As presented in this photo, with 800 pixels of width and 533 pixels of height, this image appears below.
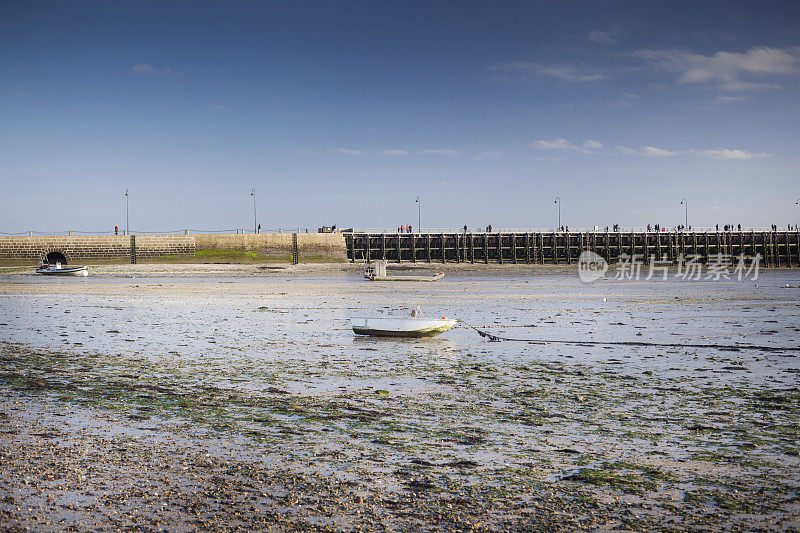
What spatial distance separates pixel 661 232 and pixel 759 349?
101 metres

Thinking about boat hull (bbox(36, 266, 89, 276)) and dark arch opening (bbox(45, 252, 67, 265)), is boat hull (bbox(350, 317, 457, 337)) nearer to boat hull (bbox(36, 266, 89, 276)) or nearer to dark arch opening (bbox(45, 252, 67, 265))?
boat hull (bbox(36, 266, 89, 276))

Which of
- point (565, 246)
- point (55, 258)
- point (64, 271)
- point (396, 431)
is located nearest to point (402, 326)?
point (396, 431)

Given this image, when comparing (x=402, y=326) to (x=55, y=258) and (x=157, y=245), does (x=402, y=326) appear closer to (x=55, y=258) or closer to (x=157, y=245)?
(x=157, y=245)

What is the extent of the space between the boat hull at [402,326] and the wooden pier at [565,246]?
254 ft

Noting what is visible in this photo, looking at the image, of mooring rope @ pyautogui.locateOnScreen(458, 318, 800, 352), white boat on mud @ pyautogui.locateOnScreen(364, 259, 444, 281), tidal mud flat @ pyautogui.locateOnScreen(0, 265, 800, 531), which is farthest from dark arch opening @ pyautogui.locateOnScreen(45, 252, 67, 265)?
mooring rope @ pyautogui.locateOnScreen(458, 318, 800, 352)

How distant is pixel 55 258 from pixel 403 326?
79301mm

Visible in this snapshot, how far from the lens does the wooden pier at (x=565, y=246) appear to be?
105m

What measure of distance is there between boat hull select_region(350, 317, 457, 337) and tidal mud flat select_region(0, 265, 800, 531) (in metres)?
0.56

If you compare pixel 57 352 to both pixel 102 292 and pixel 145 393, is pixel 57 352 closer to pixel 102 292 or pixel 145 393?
pixel 145 393

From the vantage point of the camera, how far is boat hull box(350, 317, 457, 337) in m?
22.5

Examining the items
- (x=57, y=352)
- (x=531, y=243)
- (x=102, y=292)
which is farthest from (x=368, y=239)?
(x=57, y=352)

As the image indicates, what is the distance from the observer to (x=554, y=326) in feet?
86.4

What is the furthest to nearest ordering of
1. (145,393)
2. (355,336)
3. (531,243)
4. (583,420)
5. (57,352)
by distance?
1. (531,243)
2. (355,336)
3. (57,352)
4. (145,393)
5. (583,420)

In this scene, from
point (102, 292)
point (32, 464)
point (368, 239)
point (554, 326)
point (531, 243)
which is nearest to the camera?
point (32, 464)
